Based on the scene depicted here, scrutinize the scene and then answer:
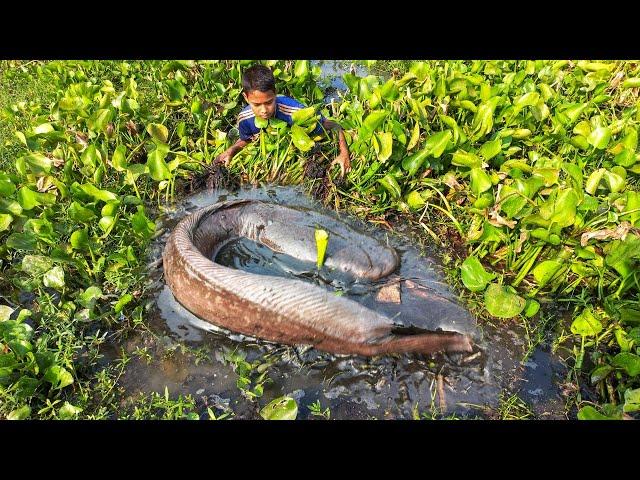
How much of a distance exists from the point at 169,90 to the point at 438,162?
9.91 feet

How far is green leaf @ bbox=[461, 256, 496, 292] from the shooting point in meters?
3.15

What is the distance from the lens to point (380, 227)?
4098 millimetres

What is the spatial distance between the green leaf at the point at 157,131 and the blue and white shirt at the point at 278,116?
0.78m

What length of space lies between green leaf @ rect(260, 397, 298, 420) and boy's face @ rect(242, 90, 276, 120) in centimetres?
272

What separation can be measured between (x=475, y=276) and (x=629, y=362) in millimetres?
1008

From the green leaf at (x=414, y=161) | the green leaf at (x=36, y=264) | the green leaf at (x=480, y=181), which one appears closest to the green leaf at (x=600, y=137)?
the green leaf at (x=480, y=181)

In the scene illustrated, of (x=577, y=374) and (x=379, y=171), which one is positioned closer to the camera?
(x=577, y=374)

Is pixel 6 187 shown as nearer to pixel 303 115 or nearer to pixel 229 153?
pixel 229 153

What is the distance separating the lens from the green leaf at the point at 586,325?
9.58ft

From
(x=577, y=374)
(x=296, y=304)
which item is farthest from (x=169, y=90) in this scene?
(x=577, y=374)

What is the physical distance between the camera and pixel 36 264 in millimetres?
3211

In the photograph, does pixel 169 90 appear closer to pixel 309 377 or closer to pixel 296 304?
pixel 296 304

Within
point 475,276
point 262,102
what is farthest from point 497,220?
point 262,102

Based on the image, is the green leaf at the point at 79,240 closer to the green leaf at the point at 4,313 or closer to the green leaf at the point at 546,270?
the green leaf at the point at 4,313
